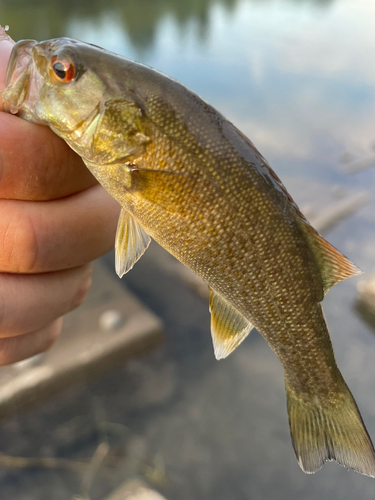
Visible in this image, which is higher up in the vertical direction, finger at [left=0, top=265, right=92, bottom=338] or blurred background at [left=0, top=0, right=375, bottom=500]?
finger at [left=0, top=265, right=92, bottom=338]

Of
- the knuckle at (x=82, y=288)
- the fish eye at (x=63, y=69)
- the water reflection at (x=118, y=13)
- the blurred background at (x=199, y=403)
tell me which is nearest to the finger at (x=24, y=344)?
the knuckle at (x=82, y=288)

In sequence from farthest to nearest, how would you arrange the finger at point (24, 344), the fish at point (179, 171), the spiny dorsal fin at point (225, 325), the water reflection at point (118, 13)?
the water reflection at point (118, 13), the finger at point (24, 344), the spiny dorsal fin at point (225, 325), the fish at point (179, 171)

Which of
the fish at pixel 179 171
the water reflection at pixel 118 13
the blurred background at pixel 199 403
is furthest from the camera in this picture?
the water reflection at pixel 118 13

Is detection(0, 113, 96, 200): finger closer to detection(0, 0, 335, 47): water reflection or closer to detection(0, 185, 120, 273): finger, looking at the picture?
detection(0, 185, 120, 273): finger

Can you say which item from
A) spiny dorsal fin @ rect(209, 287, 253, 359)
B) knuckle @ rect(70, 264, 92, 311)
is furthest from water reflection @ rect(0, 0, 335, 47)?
spiny dorsal fin @ rect(209, 287, 253, 359)

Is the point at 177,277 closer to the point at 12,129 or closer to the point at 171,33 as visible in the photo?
the point at 12,129

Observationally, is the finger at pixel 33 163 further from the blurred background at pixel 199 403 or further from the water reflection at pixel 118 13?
the water reflection at pixel 118 13

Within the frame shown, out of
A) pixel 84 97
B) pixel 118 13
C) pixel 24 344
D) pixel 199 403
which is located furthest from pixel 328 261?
pixel 118 13

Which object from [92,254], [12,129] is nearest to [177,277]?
[92,254]
